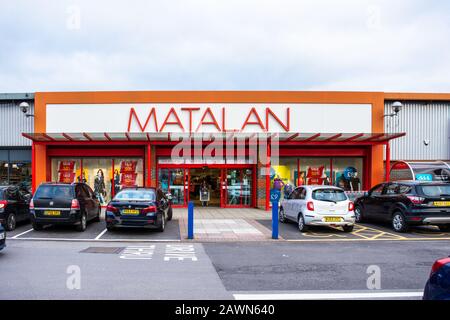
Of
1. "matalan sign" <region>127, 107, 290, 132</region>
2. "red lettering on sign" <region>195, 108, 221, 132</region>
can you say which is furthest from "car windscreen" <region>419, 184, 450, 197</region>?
"red lettering on sign" <region>195, 108, 221, 132</region>

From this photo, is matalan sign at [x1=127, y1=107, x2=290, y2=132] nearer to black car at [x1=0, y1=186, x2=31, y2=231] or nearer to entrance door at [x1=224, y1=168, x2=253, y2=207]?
entrance door at [x1=224, y1=168, x2=253, y2=207]

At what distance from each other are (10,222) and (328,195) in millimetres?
9684

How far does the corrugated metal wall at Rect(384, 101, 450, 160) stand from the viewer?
66.2 feet

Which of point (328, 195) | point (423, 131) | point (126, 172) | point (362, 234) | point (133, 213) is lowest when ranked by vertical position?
point (362, 234)

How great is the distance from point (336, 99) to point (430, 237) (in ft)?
32.4

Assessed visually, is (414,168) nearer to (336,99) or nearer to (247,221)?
(336,99)

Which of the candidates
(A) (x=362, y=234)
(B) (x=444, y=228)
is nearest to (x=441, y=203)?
(B) (x=444, y=228)

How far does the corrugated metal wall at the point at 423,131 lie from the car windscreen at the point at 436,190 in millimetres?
9366

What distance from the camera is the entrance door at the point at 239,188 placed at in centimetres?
1911

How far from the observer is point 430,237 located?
10.8m

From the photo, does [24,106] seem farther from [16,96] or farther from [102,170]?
[102,170]

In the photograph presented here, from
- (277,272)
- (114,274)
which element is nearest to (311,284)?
(277,272)

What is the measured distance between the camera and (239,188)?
63.0 ft

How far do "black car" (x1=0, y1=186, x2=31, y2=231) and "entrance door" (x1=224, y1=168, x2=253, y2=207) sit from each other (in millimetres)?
9456
